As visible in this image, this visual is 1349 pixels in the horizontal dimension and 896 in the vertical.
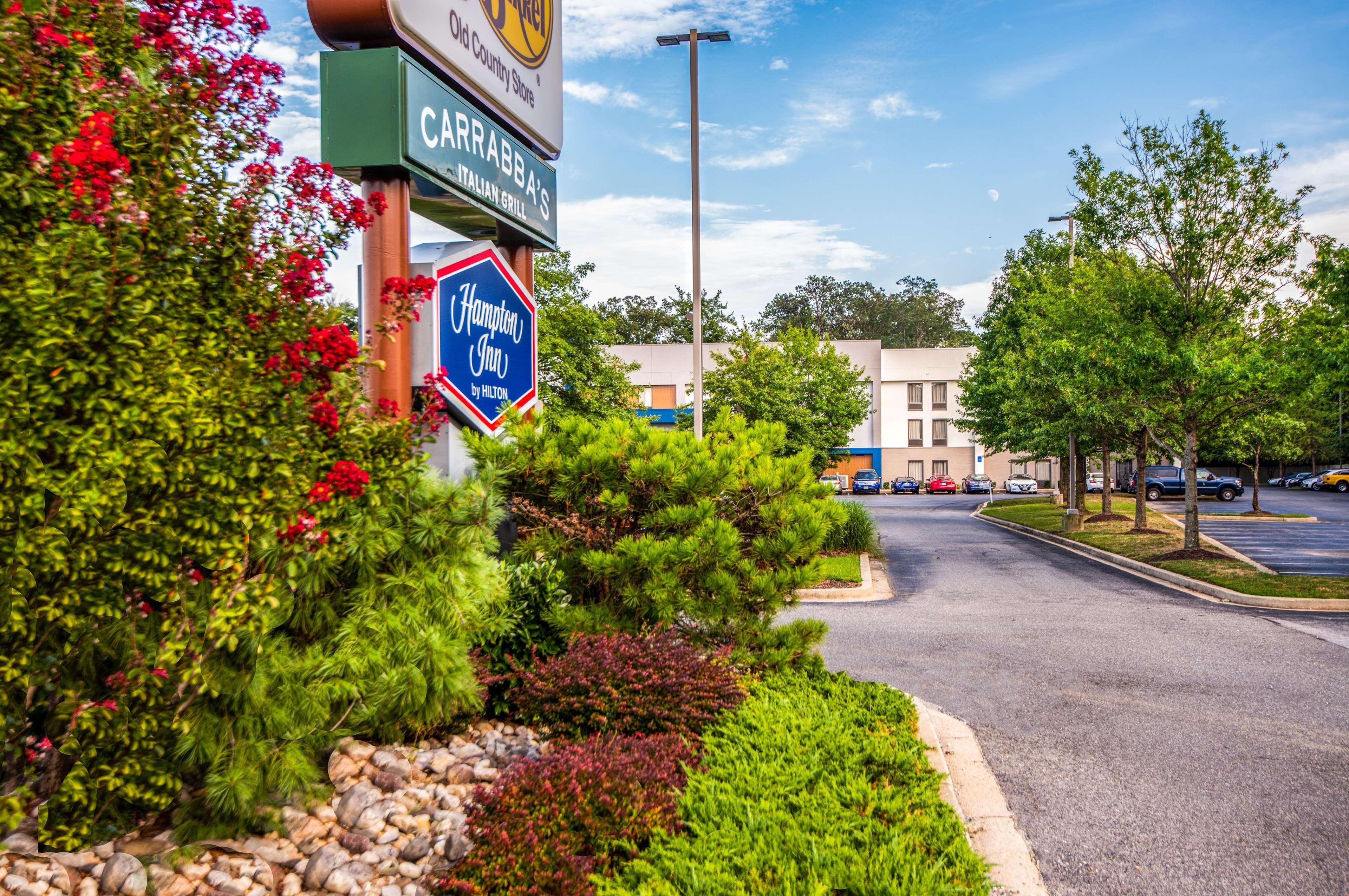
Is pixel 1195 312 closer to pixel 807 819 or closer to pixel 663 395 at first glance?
pixel 807 819

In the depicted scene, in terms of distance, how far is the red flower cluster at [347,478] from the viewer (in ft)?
10.3

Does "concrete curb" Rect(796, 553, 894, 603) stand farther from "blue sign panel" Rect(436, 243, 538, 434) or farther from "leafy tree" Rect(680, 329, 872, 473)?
"leafy tree" Rect(680, 329, 872, 473)

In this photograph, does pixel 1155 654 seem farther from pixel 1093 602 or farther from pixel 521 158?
pixel 521 158

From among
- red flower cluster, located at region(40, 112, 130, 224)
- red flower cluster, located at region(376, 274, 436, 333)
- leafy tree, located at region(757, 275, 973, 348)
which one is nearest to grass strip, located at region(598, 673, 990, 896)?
red flower cluster, located at region(376, 274, 436, 333)

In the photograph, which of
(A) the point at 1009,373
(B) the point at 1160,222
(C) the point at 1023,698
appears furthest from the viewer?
(A) the point at 1009,373

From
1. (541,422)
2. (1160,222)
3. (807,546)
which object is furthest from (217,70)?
(1160,222)

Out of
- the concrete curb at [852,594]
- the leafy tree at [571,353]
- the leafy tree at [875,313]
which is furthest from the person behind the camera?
the leafy tree at [875,313]

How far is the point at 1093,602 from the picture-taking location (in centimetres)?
1334

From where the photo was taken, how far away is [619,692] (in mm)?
4527

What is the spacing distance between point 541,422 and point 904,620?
7.37 m

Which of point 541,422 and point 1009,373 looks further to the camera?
point 1009,373

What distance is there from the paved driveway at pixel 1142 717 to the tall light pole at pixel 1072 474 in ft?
38.1

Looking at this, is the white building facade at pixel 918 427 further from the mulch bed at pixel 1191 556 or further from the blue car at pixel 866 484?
the mulch bed at pixel 1191 556

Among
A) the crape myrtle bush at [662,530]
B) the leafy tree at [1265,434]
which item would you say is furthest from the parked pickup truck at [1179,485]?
the crape myrtle bush at [662,530]
